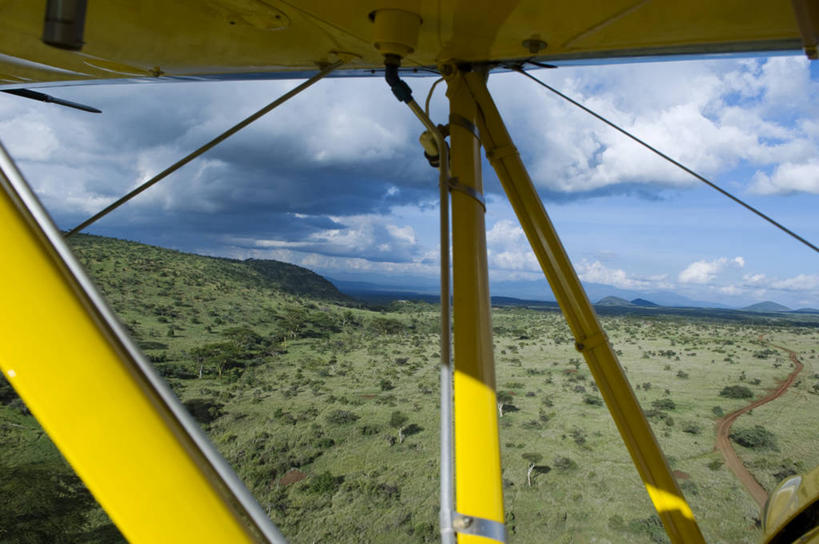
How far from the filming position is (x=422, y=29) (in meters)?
1.78

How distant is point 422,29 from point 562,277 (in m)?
1.11

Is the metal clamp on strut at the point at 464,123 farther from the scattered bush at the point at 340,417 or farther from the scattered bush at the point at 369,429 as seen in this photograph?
the scattered bush at the point at 340,417

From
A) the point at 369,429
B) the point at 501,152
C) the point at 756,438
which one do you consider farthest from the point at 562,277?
the point at 756,438

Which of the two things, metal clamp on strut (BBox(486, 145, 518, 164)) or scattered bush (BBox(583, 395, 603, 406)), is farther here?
scattered bush (BBox(583, 395, 603, 406))

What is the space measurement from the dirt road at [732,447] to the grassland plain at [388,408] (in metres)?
0.49

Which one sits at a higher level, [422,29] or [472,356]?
[422,29]

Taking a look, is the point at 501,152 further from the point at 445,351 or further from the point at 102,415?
the point at 102,415

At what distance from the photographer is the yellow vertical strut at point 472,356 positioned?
1.34 m

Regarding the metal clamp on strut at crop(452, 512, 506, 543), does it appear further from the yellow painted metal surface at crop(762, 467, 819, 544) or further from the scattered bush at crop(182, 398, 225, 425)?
the scattered bush at crop(182, 398, 225, 425)

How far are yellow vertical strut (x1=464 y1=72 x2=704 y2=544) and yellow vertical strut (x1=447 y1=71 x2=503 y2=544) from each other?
6.2 inches

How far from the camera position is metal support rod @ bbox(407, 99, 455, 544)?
115 cm

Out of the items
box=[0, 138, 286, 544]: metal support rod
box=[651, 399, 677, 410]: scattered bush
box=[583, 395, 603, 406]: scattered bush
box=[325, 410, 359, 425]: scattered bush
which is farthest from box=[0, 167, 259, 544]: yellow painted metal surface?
box=[583, 395, 603, 406]: scattered bush

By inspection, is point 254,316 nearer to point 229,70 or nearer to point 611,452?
point 611,452

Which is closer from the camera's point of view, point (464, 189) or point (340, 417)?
point (464, 189)
